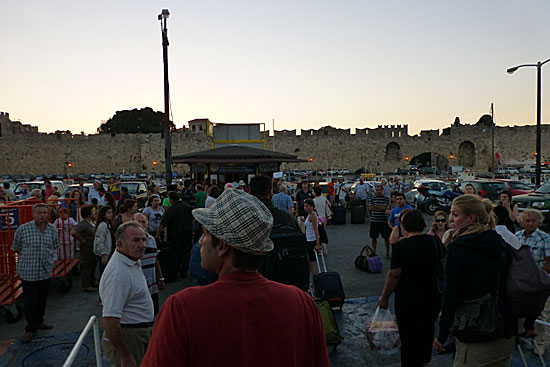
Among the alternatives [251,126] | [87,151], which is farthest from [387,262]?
[87,151]

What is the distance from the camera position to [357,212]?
12875mm

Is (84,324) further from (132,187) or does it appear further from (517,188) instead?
(517,188)

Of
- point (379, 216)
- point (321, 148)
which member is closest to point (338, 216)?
point (379, 216)

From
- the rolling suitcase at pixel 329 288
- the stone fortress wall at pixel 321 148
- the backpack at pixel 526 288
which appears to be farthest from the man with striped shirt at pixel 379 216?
the stone fortress wall at pixel 321 148

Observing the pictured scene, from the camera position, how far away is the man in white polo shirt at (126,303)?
260 centimetres

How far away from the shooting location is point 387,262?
306 inches

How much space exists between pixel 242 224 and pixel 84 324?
4914 millimetres

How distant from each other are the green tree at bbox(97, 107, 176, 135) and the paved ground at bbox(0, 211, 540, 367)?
2948 inches

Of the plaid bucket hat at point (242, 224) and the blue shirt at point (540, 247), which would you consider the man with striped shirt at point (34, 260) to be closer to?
the plaid bucket hat at point (242, 224)

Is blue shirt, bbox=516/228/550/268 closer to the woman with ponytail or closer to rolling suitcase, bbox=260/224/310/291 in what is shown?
the woman with ponytail

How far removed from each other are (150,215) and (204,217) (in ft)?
20.9

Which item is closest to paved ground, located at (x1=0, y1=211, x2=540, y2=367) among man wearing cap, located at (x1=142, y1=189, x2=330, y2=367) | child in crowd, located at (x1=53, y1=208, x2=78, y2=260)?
child in crowd, located at (x1=53, y1=208, x2=78, y2=260)

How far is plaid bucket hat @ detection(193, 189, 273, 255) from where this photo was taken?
1.27 metres

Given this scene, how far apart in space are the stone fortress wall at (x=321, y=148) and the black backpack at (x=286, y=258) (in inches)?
1792
